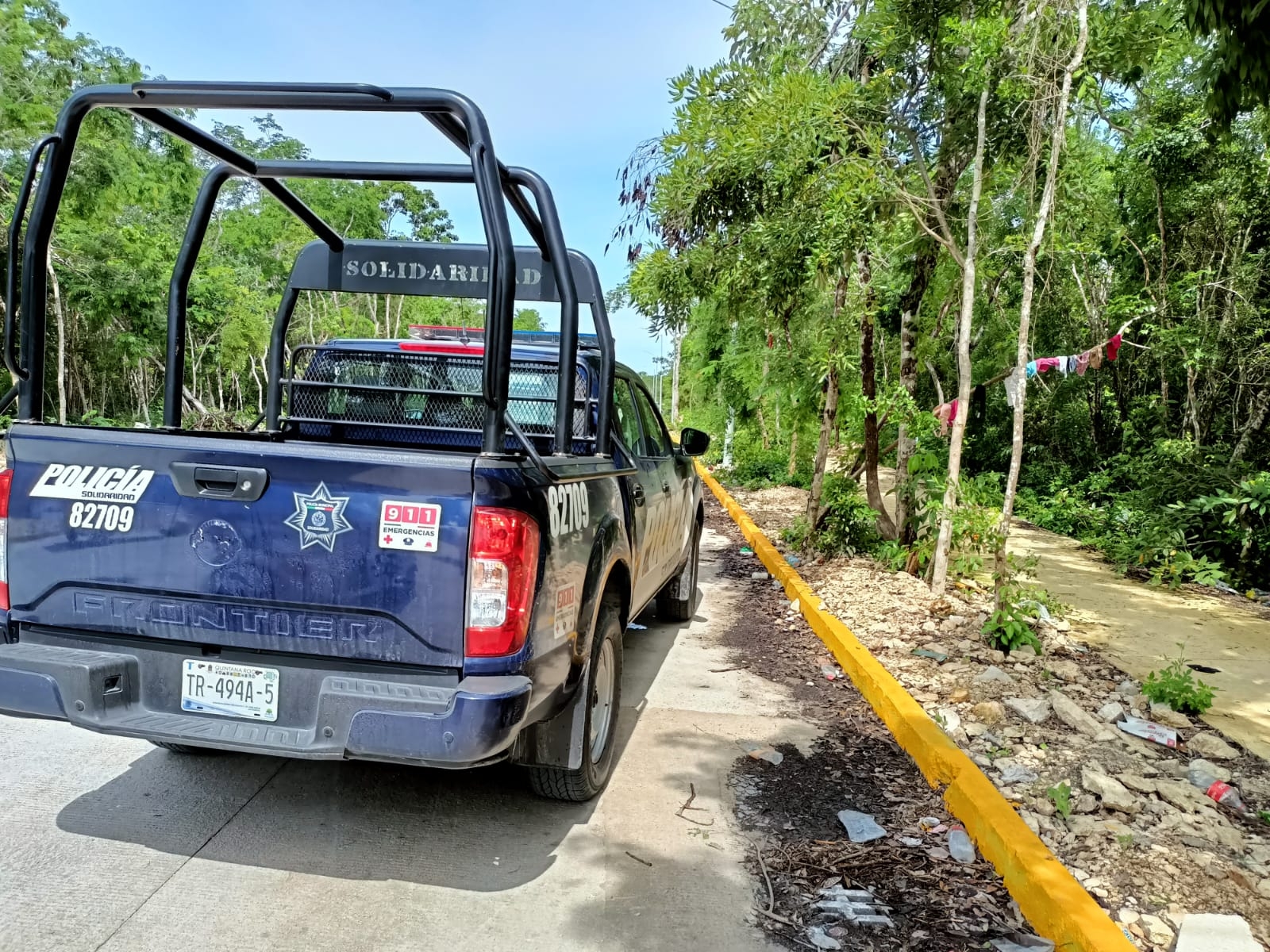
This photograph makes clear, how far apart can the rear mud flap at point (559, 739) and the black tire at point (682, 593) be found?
133 inches

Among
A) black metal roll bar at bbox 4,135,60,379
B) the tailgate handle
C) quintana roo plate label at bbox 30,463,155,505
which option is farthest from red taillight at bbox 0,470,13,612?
the tailgate handle

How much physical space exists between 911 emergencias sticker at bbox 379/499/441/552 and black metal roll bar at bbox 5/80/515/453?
30 centimetres

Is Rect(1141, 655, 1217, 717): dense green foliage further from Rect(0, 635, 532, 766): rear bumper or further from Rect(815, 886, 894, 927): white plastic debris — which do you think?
Rect(0, 635, 532, 766): rear bumper

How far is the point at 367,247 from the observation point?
4.46 metres

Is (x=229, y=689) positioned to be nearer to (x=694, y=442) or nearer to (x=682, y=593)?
(x=694, y=442)

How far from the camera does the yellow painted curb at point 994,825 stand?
8.73 feet

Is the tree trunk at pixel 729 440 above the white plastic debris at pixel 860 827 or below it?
above

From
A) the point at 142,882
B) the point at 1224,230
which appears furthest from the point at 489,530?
the point at 1224,230

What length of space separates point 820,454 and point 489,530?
7.00m

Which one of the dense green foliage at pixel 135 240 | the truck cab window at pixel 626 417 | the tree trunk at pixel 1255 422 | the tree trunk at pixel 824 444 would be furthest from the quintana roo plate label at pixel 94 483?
the dense green foliage at pixel 135 240

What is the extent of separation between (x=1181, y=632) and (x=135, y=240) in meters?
21.6

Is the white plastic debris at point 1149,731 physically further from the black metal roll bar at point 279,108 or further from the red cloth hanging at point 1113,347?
the red cloth hanging at point 1113,347

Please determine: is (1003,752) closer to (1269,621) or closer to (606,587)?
(606,587)

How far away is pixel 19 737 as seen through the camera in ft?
12.9
